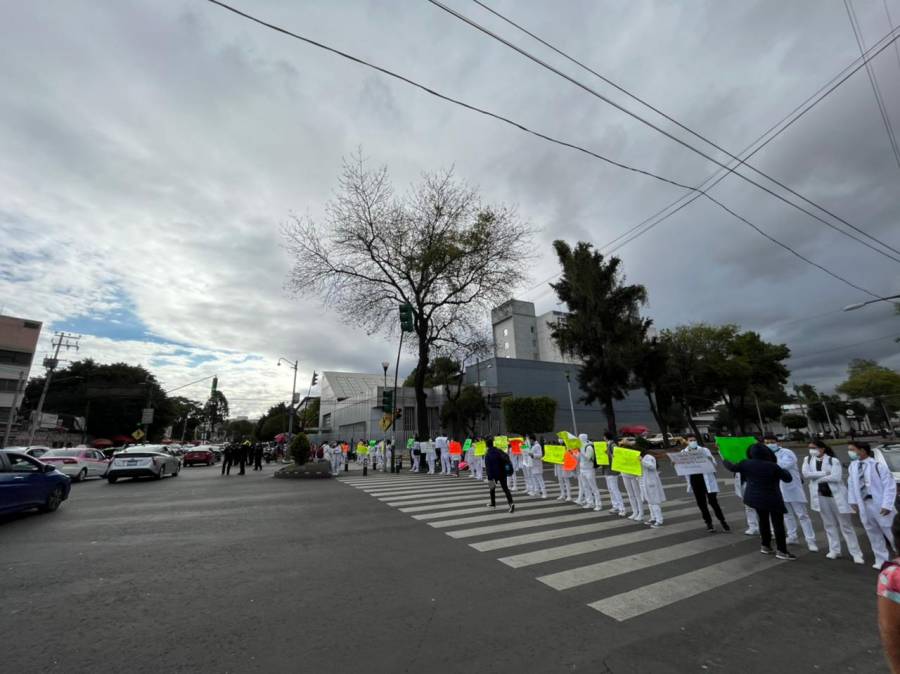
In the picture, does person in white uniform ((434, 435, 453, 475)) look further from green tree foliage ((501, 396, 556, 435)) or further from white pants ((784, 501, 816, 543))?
green tree foliage ((501, 396, 556, 435))

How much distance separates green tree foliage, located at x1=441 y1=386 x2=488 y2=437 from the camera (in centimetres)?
3653

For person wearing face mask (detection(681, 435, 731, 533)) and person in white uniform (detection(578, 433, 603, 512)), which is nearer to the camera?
person wearing face mask (detection(681, 435, 731, 533))

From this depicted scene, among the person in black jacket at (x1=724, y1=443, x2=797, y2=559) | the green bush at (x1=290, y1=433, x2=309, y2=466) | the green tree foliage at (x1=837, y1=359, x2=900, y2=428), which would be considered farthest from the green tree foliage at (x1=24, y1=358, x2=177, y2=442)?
the green tree foliage at (x1=837, y1=359, x2=900, y2=428)

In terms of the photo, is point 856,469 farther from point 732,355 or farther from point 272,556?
point 732,355

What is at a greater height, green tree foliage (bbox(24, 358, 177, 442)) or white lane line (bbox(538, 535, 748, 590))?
green tree foliage (bbox(24, 358, 177, 442))

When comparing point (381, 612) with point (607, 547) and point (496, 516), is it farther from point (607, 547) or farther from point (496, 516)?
point (496, 516)

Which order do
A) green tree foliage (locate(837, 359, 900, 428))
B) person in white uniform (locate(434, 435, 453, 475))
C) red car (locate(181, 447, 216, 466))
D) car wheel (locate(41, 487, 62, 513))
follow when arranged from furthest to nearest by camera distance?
green tree foliage (locate(837, 359, 900, 428)) < red car (locate(181, 447, 216, 466)) < person in white uniform (locate(434, 435, 453, 475)) < car wheel (locate(41, 487, 62, 513))

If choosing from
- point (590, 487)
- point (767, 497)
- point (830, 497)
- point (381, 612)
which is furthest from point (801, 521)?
point (381, 612)

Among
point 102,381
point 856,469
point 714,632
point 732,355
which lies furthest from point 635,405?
point 102,381

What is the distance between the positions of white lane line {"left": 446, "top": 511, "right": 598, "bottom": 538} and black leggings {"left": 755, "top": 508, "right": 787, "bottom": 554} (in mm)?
3401

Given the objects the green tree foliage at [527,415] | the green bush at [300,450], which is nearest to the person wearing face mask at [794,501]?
the green bush at [300,450]

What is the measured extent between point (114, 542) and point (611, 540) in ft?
28.8

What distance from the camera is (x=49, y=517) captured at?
9180mm

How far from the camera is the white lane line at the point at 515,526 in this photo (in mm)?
7773
